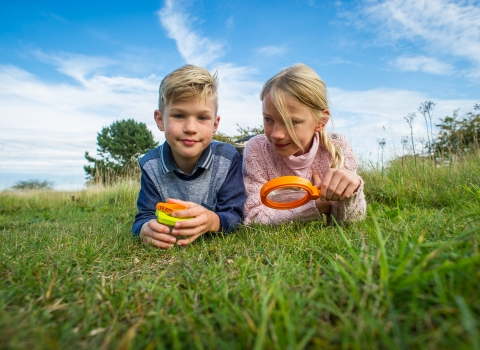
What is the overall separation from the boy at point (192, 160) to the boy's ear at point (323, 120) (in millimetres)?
780

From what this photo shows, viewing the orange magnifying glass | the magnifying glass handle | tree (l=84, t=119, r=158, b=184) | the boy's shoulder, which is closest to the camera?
the orange magnifying glass

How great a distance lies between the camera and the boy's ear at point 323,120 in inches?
110

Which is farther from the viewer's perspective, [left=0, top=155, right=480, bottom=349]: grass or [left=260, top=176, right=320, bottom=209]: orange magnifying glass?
[left=260, top=176, right=320, bottom=209]: orange magnifying glass

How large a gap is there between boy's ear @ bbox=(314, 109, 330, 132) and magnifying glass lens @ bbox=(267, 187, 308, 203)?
61cm

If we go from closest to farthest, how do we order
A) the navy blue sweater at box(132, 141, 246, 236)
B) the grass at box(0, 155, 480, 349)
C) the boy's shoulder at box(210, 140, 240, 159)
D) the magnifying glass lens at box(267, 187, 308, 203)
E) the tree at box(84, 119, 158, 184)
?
the grass at box(0, 155, 480, 349)
the magnifying glass lens at box(267, 187, 308, 203)
the navy blue sweater at box(132, 141, 246, 236)
the boy's shoulder at box(210, 140, 240, 159)
the tree at box(84, 119, 158, 184)

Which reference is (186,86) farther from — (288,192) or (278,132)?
(288,192)

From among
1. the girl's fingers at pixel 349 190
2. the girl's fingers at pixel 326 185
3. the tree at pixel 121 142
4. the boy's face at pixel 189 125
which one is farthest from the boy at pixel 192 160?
the tree at pixel 121 142

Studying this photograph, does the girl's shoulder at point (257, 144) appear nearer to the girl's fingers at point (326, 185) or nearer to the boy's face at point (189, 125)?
the boy's face at point (189, 125)

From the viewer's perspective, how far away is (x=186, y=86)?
8.63 ft

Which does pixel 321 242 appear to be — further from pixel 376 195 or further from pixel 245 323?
pixel 376 195

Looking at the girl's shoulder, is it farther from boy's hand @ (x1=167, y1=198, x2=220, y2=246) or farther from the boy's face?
boy's hand @ (x1=167, y1=198, x2=220, y2=246)

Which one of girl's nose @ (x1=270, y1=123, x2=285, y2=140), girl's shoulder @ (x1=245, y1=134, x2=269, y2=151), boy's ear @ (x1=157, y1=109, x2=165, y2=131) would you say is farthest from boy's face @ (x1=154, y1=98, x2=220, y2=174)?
girl's nose @ (x1=270, y1=123, x2=285, y2=140)

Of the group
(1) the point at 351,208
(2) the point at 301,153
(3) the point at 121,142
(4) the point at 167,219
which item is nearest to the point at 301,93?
(2) the point at 301,153

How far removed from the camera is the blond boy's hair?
104 inches
